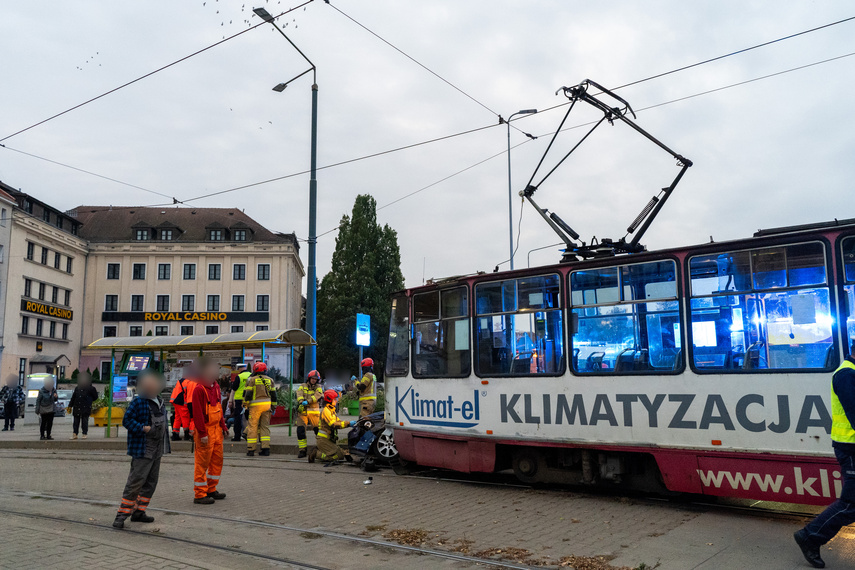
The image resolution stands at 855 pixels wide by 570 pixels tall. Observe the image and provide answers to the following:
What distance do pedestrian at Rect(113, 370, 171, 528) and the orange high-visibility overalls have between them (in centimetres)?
84

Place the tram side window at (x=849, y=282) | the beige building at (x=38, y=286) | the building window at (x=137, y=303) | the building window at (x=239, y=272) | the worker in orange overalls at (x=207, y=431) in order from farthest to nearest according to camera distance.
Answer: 1. the building window at (x=239, y=272)
2. the building window at (x=137, y=303)
3. the beige building at (x=38, y=286)
4. the worker in orange overalls at (x=207, y=431)
5. the tram side window at (x=849, y=282)

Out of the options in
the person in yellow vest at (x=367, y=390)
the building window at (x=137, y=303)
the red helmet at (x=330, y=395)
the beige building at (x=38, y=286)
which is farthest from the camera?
the building window at (x=137, y=303)

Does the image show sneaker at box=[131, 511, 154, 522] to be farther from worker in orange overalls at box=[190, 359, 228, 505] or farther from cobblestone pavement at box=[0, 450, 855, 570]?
worker in orange overalls at box=[190, 359, 228, 505]

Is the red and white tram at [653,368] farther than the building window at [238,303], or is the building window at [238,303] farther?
the building window at [238,303]

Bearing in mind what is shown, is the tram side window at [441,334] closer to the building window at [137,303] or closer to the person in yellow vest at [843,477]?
the person in yellow vest at [843,477]

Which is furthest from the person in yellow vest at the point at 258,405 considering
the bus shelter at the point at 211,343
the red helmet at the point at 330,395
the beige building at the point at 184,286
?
the beige building at the point at 184,286

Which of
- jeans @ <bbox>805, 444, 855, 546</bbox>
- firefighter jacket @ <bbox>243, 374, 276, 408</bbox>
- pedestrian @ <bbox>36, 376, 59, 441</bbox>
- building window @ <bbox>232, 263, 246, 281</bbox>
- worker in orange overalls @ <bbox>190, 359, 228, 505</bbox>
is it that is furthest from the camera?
building window @ <bbox>232, 263, 246, 281</bbox>

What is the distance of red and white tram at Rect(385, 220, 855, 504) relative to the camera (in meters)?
6.97

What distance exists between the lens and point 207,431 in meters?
8.48

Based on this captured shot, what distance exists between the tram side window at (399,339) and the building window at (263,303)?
46.5 metres

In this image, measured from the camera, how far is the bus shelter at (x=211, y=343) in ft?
51.8

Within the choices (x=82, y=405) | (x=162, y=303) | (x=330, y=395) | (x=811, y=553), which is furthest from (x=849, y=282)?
(x=162, y=303)

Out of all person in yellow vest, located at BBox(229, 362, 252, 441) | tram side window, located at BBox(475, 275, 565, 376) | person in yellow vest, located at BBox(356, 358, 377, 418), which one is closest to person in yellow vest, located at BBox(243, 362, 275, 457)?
person in yellow vest, located at BBox(229, 362, 252, 441)

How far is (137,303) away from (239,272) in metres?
8.52
